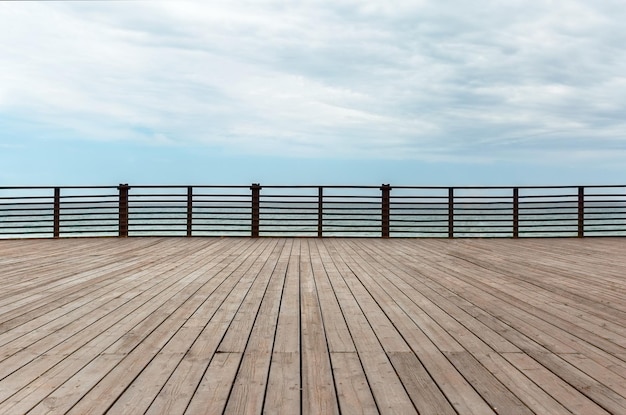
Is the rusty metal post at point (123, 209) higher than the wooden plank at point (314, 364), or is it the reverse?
the rusty metal post at point (123, 209)

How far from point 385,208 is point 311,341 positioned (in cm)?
698

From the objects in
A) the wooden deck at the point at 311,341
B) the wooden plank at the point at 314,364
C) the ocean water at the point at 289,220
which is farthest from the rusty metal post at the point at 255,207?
the wooden plank at the point at 314,364

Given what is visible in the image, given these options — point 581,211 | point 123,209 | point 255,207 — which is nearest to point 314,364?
point 255,207

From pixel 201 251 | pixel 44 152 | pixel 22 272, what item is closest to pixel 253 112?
pixel 44 152

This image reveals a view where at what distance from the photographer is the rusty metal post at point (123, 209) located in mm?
8641

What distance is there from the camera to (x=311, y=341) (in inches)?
77.4

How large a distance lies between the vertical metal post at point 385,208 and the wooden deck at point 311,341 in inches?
179

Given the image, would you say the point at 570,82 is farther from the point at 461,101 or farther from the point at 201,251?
the point at 201,251

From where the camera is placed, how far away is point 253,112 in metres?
19.9

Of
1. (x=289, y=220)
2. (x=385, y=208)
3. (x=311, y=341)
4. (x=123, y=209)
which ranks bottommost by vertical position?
(x=311, y=341)

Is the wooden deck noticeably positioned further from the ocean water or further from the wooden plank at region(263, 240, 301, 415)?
the ocean water

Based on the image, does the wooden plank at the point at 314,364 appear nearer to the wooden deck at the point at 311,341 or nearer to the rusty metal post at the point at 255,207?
the wooden deck at the point at 311,341

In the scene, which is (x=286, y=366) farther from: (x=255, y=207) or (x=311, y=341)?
(x=255, y=207)

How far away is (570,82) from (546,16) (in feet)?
14.0
